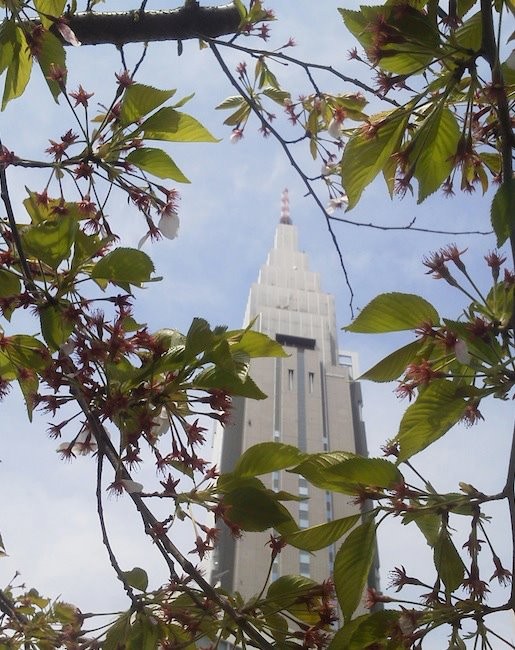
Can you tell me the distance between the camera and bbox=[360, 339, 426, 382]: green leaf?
2.36 ft

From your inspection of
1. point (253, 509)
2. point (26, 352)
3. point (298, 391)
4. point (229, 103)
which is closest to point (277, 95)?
point (229, 103)

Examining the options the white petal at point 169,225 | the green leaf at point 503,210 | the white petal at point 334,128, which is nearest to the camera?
the green leaf at point 503,210

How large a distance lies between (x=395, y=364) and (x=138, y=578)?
0.40m

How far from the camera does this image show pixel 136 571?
81cm

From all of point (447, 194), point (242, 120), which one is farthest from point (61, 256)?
point (242, 120)

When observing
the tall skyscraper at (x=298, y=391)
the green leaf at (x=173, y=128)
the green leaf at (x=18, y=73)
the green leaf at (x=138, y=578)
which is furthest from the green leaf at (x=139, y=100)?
the tall skyscraper at (x=298, y=391)

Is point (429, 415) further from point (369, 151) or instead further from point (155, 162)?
point (155, 162)

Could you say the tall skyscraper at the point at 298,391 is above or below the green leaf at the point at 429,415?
above

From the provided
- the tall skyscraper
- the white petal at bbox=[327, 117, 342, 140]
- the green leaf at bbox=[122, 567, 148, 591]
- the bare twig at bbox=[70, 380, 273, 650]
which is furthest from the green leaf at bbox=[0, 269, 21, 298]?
the tall skyscraper

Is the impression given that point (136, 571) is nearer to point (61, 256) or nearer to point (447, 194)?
point (61, 256)

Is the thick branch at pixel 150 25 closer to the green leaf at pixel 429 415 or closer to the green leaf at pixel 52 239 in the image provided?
the green leaf at pixel 52 239

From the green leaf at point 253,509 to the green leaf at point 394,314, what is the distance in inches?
7.6

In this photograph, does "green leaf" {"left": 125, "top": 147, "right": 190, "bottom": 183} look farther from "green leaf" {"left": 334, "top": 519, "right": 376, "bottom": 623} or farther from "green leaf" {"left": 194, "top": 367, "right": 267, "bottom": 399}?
"green leaf" {"left": 334, "top": 519, "right": 376, "bottom": 623}

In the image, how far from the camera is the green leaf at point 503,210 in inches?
22.9
